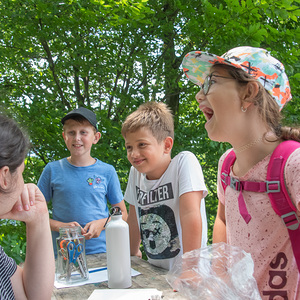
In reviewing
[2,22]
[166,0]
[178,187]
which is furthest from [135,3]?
[178,187]

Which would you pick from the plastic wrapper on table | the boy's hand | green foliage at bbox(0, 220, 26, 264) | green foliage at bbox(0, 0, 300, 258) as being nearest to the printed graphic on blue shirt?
the boy's hand

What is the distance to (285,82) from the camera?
1.43 meters

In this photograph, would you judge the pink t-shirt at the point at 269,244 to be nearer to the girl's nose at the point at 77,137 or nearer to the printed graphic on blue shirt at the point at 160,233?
the printed graphic on blue shirt at the point at 160,233

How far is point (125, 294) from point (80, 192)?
4.61 ft

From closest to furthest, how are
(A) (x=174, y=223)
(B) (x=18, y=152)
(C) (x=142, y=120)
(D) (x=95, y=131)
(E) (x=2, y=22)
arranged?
(B) (x=18, y=152)
(A) (x=174, y=223)
(C) (x=142, y=120)
(D) (x=95, y=131)
(E) (x=2, y=22)

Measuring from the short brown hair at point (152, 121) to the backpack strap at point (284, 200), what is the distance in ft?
3.44

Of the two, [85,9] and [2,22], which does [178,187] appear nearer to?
[85,9]

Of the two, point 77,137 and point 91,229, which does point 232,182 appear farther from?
point 77,137

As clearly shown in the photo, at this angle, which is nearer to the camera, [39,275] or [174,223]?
[39,275]

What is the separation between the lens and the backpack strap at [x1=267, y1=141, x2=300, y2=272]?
117cm

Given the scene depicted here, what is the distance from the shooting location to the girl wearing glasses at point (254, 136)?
1258 millimetres

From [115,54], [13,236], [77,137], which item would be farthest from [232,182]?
[115,54]

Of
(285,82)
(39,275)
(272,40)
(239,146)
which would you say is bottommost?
(39,275)

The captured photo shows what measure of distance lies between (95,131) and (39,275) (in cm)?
183
